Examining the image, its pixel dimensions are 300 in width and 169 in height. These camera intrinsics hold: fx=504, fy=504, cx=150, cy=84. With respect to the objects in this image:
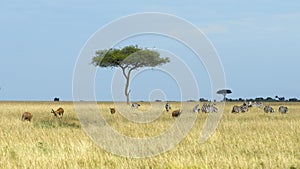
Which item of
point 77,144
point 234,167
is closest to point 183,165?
point 234,167

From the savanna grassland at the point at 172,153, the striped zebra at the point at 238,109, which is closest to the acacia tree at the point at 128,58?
the striped zebra at the point at 238,109

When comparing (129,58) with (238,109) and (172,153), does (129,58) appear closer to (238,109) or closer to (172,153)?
(238,109)

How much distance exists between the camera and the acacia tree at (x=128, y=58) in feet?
201

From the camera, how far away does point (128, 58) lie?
61.9 metres

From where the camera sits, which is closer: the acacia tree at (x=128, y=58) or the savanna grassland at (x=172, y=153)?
the savanna grassland at (x=172, y=153)

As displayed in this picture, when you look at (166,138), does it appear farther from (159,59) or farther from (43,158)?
(159,59)

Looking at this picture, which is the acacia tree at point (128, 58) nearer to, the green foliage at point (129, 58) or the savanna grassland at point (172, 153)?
the green foliage at point (129, 58)

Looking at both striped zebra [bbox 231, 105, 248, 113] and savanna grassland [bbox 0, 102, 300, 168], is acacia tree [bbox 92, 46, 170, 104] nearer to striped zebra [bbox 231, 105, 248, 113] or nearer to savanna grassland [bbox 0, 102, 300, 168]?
striped zebra [bbox 231, 105, 248, 113]

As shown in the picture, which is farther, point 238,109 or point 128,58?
point 128,58

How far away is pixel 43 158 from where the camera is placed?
37.9 feet

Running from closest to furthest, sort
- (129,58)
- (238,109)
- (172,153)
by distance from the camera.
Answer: (172,153)
(238,109)
(129,58)

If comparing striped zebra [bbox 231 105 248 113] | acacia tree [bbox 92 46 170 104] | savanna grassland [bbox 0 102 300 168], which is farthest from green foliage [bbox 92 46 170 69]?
savanna grassland [bbox 0 102 300 168]

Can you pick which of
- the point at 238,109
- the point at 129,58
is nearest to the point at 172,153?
the point at 238,109

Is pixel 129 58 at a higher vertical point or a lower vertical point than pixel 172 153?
higher
